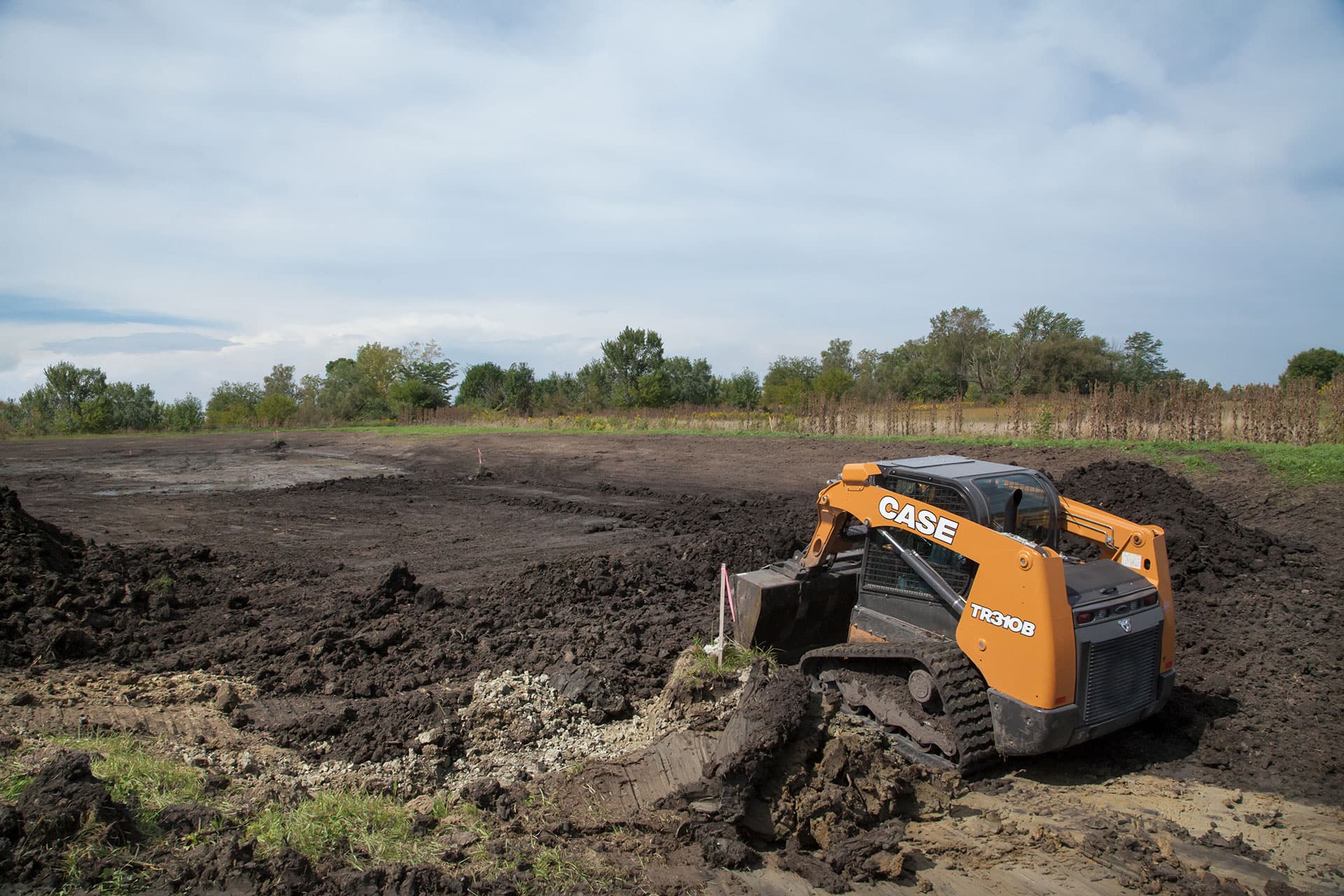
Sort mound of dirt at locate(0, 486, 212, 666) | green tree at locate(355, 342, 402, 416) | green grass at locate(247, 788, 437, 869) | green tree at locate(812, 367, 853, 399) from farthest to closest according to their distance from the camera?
1. green tree at locate(355, 342, 402, 416)
2. green tree at locate(812, 367, 853, 399)
3. mound of dirt at locate(0, 486, 212, 666)
4. green grass at locate(247, 788, 437, 869)

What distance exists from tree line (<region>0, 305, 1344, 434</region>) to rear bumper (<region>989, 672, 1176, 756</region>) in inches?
1577

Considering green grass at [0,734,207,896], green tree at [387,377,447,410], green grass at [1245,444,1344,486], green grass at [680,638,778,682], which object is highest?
green tree at [387,377,447,410]

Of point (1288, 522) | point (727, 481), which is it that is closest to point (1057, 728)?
point (1288, 522)

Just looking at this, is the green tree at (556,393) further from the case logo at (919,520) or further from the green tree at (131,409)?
the case logo at (919,520)

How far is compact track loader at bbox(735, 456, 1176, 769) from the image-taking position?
15.5 ft

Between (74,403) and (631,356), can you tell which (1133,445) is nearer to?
(631,356)

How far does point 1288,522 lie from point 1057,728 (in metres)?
10.8

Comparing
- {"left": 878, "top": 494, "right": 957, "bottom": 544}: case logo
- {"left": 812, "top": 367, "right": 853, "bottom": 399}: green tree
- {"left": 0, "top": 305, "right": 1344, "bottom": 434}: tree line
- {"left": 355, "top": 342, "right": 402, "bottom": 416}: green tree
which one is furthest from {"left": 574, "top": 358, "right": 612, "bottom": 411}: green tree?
{"left": 878, "top": 494, "right": 957, "bottom": 544}: case logo

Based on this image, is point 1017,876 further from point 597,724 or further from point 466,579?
point 466,579

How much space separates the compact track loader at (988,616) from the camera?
4.73 metres

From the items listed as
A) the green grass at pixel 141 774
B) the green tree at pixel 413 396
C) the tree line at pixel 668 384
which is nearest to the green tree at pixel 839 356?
the tree line at pixel 668 384

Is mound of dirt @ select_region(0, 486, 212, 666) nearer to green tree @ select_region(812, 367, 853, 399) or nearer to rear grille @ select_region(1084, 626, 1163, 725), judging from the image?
rear grille @ select_region(1084, 626, 1163, 725)

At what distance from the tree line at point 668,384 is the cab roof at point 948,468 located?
3871 centimetres

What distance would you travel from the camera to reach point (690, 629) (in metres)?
8.13
